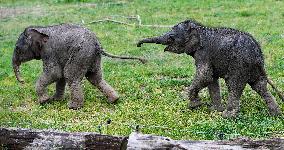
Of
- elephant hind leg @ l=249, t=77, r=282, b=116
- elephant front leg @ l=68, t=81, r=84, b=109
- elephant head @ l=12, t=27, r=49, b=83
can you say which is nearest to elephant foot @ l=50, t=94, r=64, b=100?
elephant front leg @ l=68, t=81, r=84, b=109

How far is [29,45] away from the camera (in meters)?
13.1

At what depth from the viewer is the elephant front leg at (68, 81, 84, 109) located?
1273 centimetres

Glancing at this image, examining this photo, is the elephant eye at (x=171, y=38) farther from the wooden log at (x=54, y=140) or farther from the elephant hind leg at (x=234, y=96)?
the wooden log at (x=54, y=140)

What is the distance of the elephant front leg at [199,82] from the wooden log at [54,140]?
4048 mm

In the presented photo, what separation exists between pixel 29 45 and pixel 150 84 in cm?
297

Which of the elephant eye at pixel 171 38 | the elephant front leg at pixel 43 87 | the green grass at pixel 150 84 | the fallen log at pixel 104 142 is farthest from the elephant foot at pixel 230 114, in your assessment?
the elephant front leg at pixel 43 87

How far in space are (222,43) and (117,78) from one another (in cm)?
467

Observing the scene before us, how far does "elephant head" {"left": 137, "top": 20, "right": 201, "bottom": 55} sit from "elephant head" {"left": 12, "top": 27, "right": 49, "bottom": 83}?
8.36 feet

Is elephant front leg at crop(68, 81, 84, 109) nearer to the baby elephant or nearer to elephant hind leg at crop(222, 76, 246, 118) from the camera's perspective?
the baby elephant

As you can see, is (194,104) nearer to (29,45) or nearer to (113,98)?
(113,98)

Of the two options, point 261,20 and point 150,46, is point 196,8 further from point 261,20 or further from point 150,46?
point 150,46

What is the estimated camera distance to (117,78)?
605 inches

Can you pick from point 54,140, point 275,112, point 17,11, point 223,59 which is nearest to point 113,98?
point 223,59

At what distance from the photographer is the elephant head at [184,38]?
11680 millimetres
